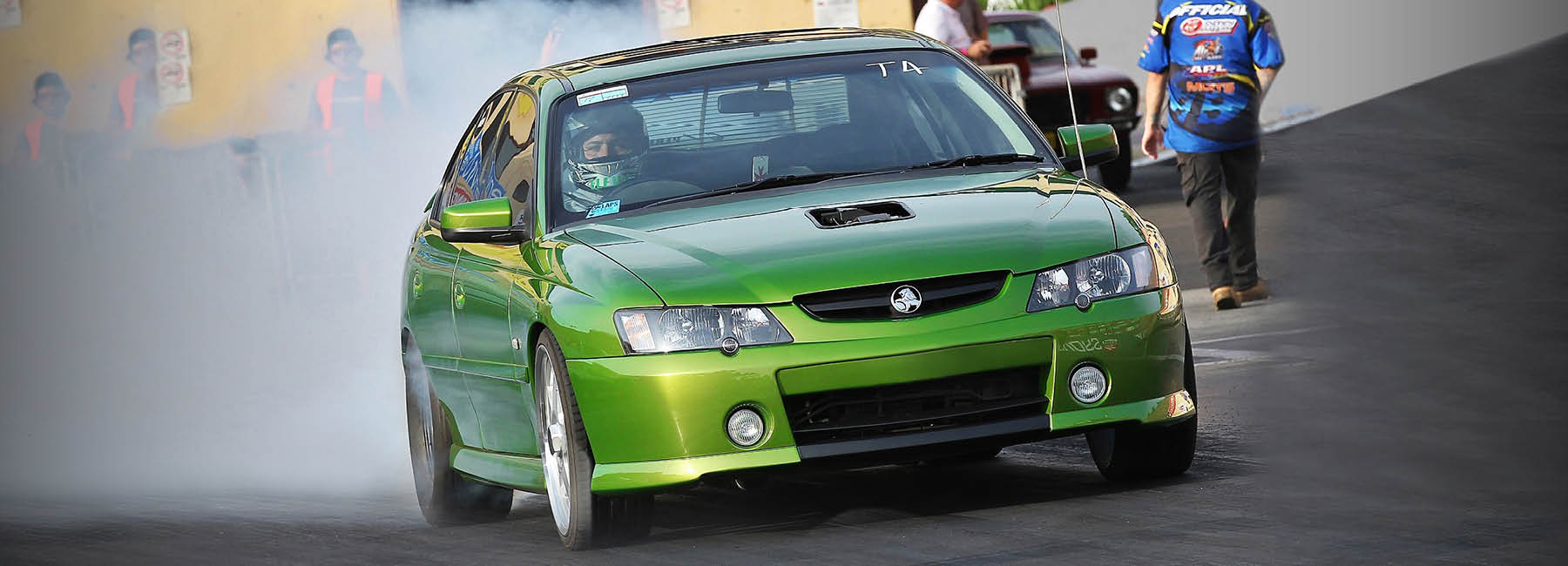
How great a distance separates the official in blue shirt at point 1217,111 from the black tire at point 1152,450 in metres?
5.38

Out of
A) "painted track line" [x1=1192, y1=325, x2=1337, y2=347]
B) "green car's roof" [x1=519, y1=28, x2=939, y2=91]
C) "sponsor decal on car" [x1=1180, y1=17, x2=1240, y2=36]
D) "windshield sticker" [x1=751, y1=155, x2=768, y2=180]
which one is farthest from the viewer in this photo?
"sponsor decal on car" [x1=1180, y1=17, x2=1240, y2=36]

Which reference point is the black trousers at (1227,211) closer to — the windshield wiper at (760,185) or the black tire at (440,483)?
the black tire at (440,483)

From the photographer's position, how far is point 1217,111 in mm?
12680

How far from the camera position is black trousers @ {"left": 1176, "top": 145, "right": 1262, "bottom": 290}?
12.8 metres

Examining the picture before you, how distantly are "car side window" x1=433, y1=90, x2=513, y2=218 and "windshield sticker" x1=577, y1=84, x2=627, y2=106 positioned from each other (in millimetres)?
609

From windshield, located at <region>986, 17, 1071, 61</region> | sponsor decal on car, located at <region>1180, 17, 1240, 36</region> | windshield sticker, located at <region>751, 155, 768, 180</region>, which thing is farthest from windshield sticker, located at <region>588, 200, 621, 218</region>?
windshield, located at <region>986, 17, 1071, 61</region>

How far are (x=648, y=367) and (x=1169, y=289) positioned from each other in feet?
4.72

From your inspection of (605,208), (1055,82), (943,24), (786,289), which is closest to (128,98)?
(943,24)

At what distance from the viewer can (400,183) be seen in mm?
17047

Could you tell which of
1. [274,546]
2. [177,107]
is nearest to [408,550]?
[274,546]

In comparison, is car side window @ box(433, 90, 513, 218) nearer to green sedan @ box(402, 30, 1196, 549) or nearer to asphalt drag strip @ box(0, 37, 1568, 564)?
green sedan @ box(402, 30, 1196, 549)

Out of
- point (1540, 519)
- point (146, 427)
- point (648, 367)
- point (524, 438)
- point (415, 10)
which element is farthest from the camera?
point (415, 10)

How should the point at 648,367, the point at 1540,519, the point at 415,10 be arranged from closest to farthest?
the point at 1540,519 < the point at 648,367 < the point at 415,10

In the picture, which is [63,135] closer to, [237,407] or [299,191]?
[299,191]
